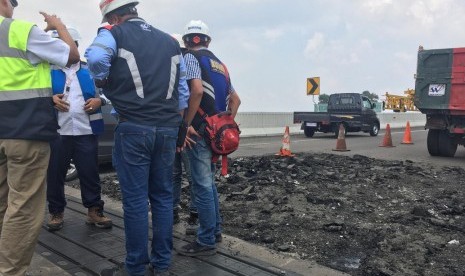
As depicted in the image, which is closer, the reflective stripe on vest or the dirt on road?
the reflective stripe on vest

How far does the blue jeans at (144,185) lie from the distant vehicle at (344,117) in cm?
1541

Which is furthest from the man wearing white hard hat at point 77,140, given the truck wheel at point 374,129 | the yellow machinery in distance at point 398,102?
the yellow machinery in distance at point 398,102

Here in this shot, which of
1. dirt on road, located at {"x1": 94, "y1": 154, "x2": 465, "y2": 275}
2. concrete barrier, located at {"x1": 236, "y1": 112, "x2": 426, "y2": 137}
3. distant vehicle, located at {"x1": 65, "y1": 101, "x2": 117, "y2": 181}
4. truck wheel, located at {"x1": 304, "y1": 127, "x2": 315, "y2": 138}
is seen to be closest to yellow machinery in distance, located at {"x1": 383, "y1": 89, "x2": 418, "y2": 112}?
concrete barrier, located at {"x1": 236, "y1": 112, "x2": 426, "y2": 137}

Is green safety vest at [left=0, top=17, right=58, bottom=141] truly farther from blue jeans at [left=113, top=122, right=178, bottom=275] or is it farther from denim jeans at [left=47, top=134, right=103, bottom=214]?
denim jeans at [left=47, top=134, right=103, bottom=214]

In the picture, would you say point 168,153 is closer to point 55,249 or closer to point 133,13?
point 133,13

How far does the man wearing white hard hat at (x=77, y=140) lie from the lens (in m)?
4.12

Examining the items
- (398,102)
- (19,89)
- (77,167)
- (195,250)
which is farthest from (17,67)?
(398,102)

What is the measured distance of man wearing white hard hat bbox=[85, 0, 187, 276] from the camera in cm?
286

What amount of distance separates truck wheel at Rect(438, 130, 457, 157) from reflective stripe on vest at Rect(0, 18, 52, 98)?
10.7 metres

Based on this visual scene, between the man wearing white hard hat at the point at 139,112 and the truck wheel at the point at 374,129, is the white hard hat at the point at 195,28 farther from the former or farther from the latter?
the truck wheel at the point at 374,129

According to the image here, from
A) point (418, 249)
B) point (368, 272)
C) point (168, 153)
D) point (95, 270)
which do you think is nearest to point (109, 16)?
point (168, 153)

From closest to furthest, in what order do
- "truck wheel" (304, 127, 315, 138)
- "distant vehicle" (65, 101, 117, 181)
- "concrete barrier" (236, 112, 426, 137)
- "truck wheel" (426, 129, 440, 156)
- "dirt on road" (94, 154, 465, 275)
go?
"dirt on road" (94, 154, 465, 275), "distant vehicle" (65, 101, 117, 181), "truck wheel" (426, 129, 440, 156), "truck wheel" (304, 127, 315, 138), "concrete barrier" (236, 112, 426, 137)

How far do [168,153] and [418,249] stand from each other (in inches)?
95.7

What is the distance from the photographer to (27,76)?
273cm
